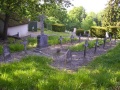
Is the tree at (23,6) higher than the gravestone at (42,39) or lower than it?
higher

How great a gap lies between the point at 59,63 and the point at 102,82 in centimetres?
474

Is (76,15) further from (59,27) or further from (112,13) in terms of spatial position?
(112,13)

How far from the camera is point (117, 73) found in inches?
378

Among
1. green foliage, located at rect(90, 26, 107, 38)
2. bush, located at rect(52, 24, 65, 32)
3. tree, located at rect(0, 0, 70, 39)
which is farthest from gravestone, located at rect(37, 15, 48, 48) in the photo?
bush, located at rect(52, 24, 65, 32)

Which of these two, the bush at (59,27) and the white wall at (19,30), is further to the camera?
the bush at (59,27)

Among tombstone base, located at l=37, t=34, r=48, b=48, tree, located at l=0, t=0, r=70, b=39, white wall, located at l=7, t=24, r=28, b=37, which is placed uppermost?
tree, located at l=0, t=0, r=70, b=39

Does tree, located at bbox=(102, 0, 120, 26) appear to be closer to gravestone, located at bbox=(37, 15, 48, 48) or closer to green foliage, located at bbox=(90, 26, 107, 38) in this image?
green foliage, located at bbox=(90, 26, 107, 38)

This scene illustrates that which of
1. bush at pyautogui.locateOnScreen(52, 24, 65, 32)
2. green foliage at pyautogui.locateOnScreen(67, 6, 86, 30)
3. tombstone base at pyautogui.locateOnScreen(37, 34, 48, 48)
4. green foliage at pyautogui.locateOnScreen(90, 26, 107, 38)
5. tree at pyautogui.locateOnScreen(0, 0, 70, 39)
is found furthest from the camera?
green foliage at pyautogui.locateOnScreen(67, 6, 86, 30)

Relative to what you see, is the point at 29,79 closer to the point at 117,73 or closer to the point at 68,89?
the point at 68,89

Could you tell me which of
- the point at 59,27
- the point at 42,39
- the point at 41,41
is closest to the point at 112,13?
the point at 59,27

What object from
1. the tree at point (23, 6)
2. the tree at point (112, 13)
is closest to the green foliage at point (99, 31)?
the tree at point (112, 13)

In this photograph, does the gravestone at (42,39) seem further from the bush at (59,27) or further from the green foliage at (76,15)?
the green foliage at (76,15)

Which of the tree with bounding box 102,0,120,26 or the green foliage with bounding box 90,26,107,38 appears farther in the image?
the tree with bounding box 102,0,120,26

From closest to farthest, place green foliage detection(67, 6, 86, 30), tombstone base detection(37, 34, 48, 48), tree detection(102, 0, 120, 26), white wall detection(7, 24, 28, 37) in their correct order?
tombstone base detection(37, 34, 48, 48), white wall detection(7, 24, 28, 37), tree detection(102, 0, 120, 26), green foliage detection(67, 6, 86, 30)
